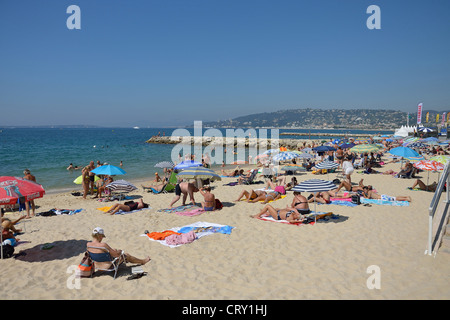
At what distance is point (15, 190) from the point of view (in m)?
5.11

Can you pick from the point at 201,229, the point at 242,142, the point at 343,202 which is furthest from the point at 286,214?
the point at 242,142

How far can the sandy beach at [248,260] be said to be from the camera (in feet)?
13.6

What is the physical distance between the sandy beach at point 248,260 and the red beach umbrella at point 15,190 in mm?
1262

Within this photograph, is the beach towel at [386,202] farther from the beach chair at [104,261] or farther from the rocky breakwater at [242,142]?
the rocky breakwater at [242,142]

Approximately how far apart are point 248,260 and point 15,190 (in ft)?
14.6

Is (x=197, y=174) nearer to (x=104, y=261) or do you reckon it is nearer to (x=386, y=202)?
(x=104, y=261)

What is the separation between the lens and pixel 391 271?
459 centimetres

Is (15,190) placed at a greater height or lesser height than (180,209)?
greater

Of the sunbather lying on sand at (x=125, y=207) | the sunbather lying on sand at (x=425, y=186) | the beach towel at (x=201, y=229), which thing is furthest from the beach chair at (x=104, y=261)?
the sunbather lying on sand at (x=425, y=186)

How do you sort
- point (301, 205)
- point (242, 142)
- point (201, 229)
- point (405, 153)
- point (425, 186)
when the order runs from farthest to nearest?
point (242, 142) < point (405, 153) < point (425, 186) < point (301, 205) < point (201, 229)

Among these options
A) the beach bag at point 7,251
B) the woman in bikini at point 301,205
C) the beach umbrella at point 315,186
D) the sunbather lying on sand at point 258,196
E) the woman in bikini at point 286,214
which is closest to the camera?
the beach bag at point 7,251

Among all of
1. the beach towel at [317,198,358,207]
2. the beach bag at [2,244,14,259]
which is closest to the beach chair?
the beach bag at [2,244,14,259]

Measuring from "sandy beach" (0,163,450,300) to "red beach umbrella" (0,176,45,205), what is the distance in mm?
1262
